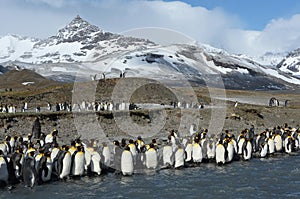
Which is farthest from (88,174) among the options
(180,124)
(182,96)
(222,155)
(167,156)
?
(182,96)

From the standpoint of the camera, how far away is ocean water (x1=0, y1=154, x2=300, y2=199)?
11531 mm

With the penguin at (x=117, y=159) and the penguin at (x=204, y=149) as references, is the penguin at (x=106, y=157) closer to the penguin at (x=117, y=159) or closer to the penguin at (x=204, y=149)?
the penguin at (x=117, y=159)

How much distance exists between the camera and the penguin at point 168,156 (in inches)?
572

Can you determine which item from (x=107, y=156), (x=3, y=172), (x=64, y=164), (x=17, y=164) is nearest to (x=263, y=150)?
(x=107, y=156)

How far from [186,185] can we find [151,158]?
1940 mm

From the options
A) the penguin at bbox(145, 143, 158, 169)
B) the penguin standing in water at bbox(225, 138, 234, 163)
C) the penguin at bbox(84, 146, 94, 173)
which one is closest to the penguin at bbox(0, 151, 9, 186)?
the penguin at bbox(84, 146, 94, 173)

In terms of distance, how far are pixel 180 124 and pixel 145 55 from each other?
149869mm

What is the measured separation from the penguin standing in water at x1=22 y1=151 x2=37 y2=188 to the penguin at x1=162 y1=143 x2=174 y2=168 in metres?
4.64

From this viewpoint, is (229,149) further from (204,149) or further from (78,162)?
(78,162)

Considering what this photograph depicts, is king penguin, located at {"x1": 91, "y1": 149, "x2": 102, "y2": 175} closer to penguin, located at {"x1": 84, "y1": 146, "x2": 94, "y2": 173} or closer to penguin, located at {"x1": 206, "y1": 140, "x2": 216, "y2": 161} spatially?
penguin, located at {"x1": 84, "y1": 146, "x2": 94, "y2": 173}

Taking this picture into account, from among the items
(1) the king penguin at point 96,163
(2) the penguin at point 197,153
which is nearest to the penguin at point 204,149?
(2) the penguin at point 197,153

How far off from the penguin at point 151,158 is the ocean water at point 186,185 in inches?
12.0

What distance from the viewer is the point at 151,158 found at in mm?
14086

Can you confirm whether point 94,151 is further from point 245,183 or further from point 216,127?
point 216,127
